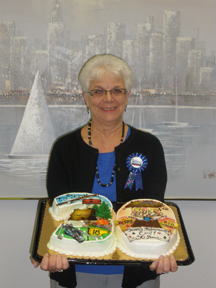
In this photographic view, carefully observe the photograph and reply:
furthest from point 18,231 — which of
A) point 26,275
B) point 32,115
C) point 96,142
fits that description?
point 96,142

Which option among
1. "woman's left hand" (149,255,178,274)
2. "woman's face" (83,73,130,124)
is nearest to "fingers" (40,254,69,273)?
"woman's left hand" (149,255,178,274)

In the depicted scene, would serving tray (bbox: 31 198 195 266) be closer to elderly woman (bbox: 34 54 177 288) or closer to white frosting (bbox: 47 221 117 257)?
white frosting (bbox: 47 221 117 257)

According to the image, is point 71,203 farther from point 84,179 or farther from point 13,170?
A: point 13,170

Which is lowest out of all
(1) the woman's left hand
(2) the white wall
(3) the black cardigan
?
(2) the white wall

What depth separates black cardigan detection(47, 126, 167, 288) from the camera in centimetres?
166

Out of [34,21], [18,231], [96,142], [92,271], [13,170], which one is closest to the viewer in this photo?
[92,271]

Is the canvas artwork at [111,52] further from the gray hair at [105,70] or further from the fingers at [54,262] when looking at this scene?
the fingers at [54,262]

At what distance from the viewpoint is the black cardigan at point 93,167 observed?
5.43 ft

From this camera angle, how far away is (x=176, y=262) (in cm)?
128

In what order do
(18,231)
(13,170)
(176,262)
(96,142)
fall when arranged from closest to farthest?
(176,262)
(96,142)
(13,170)
(18,231)

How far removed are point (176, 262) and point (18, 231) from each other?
1528 millimetres

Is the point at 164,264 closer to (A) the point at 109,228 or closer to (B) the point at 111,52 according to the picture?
(A) the point at 109,228

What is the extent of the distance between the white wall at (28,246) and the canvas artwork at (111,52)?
19 cm

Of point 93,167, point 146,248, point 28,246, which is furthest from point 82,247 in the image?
point 28,246
